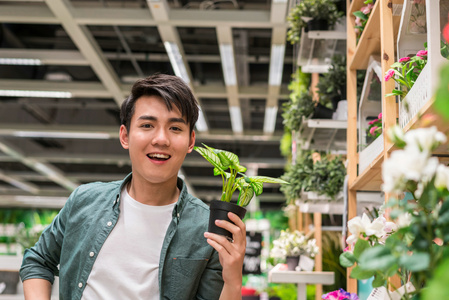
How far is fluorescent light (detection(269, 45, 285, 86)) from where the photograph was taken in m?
6.63

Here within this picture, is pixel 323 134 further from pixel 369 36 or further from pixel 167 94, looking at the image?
pixel 167 94

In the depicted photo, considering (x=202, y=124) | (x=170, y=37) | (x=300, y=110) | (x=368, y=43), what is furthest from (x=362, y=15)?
(x=202, y=124)

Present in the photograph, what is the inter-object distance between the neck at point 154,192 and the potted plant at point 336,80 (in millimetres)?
2037

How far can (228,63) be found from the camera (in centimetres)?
698

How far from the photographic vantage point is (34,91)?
8.12 metres

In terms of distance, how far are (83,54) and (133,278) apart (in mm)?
5693

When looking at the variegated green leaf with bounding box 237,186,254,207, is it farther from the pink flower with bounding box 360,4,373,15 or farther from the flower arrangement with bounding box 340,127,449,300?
the pink flower with bounding box 360,4,373,15

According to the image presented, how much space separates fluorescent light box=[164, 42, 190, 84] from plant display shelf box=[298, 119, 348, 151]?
8.73 feet

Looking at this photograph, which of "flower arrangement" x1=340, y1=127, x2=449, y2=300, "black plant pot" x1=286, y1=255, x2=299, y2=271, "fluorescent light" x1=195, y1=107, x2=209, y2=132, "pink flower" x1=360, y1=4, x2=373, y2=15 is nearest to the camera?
"flower arrangement" x1=340, y1=127, x2=449, y2=300

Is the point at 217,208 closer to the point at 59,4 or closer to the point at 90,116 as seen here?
the point at 59,4

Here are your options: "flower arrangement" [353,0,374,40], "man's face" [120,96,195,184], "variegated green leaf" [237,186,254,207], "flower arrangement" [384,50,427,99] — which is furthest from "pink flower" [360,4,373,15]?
"variegated green leaf" [237,186,254,207]

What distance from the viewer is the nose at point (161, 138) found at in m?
1.75

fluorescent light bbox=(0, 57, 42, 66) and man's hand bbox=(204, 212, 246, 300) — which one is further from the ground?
fluorescent light bbox=(0, 57, 42, 66)

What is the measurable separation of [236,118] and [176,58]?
2658 mm
